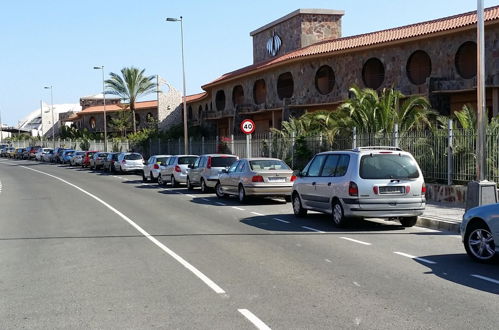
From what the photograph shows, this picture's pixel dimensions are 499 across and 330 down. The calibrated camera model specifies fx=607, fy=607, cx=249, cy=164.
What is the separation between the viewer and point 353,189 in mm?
12641

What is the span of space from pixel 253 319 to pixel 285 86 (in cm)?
3808

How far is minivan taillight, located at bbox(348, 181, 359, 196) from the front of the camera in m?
12.6

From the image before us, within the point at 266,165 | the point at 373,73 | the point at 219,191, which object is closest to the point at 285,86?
the point at 373,73

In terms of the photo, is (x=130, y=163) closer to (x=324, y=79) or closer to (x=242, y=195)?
(x=324, y=79)

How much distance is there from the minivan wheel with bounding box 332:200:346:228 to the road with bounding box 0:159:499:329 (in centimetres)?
19

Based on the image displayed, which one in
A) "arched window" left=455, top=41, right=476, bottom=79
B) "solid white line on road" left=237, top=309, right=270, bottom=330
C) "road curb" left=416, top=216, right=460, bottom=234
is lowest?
"road curb" left=416, top=216, right=460, bottom=234

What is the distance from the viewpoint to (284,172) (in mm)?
19344

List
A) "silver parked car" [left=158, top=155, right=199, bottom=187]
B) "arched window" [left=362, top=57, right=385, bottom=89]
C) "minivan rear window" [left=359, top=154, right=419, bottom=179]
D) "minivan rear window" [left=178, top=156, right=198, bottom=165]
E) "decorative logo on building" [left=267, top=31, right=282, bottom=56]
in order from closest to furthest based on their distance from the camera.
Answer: "minivan rear window" [left=359, top=154, right=419, bottom=179]
"silver parked car" [left=158, top=155, right=199, bottom=187]
"minivan rear window" [left=178, top=156, right=198, bottom=165]
"arched window" [left=362, top=57, right=385, bottom=89]
"decorative logo on building" [left=267, top=31, right=282, bottom=56]

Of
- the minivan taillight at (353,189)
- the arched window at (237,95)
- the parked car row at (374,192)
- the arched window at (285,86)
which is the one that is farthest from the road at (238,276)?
the arched window at (237,95)

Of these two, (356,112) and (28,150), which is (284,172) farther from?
(28,150)

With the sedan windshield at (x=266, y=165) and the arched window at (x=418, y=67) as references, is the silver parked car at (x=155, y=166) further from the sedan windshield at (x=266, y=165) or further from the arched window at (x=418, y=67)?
the arched window at (x=418, y=67)

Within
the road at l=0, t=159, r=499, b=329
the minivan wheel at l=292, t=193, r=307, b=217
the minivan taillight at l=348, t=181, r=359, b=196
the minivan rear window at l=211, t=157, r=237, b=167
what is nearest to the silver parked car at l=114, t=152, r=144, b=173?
the minivan rear window at l=211, t=157, r=237, b=167

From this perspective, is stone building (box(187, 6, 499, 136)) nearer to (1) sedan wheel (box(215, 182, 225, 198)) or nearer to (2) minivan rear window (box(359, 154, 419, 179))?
(1) sedan wheel (box(215, 182, 225, 198))

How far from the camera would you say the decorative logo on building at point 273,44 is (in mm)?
47125
